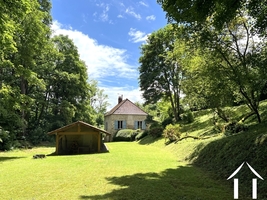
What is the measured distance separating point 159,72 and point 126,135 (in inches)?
369

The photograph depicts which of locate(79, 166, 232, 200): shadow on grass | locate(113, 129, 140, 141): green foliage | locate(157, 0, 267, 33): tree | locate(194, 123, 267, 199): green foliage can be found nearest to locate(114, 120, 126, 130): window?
locate(113, 129, 140, 141): green foliage

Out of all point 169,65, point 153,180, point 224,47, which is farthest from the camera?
point 169,65

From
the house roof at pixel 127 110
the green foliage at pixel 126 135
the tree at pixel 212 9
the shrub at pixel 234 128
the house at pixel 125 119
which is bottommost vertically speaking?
the green foliage at pixel 126 135

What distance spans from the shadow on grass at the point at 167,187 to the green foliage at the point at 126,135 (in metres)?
20.7

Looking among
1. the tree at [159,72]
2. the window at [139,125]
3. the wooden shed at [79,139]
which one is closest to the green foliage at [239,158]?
the wooden shed at [79,139]

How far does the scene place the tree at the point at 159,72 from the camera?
1048 inches

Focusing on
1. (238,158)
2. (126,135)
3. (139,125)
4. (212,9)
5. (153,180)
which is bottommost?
(153,180)

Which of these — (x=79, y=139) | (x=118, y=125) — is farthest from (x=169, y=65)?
(x=79, y=139)

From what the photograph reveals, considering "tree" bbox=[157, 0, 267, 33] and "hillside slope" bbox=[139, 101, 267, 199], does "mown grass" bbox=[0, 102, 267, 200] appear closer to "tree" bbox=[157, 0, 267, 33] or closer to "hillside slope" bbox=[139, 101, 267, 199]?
"hillside slope" bbox=[139, 101, 267, 199]

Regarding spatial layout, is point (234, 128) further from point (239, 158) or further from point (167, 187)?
point (167, 187)

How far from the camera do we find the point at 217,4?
266 inches

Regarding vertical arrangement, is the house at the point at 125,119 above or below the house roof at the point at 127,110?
below

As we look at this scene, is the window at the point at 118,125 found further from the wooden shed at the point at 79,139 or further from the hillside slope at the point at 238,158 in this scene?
the hillside slope at the point at 238,158

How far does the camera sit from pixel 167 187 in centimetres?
669
